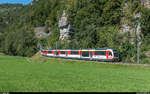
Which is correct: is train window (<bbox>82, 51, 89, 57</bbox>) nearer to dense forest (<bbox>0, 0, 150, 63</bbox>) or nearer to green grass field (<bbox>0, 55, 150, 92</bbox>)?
green grass field (<bbox>0, 55, 150, 92</bbox>)

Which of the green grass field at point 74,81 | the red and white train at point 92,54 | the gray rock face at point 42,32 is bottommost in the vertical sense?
the red and white train at point 92,54

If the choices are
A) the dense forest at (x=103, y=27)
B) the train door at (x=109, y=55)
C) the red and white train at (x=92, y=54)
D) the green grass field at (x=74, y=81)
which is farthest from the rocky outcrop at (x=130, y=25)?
the green grass field at (x=74, y=81)

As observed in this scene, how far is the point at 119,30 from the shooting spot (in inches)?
2975

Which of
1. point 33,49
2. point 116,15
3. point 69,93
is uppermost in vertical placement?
point 116,15

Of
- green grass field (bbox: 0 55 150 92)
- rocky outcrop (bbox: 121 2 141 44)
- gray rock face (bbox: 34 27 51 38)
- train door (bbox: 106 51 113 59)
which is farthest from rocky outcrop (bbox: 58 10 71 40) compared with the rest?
green grass field (bbox: 0 55 150 92)

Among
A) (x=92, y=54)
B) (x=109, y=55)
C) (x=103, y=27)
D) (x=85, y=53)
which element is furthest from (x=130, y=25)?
(x=109, y=55)

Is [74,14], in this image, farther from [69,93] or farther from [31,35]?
[69,93]

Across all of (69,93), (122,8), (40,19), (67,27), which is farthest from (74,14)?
(69,93)

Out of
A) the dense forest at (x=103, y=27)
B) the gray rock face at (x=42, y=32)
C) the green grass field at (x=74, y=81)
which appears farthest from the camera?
the gray rock face at (x=42, y=32)

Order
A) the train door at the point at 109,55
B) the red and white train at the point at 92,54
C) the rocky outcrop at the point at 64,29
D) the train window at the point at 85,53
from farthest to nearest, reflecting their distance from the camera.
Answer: the rocky outcrop at the point at 64,29, the train window at the point at 85,53, the red and white train at the point at 92,54, the train door at the point at 109,55

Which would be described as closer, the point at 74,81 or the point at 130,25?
the point at 74,81

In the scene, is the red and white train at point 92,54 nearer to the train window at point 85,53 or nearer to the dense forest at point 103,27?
the train window at point 85,53

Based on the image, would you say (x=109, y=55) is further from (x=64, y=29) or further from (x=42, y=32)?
(x=42, y=32)

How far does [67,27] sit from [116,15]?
86.8 feet
